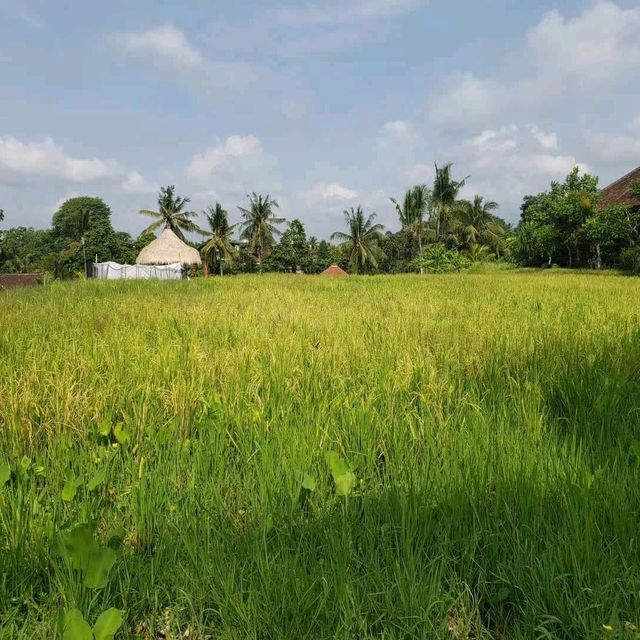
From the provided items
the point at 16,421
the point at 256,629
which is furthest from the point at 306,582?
the point at 16,421

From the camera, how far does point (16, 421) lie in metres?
1.95

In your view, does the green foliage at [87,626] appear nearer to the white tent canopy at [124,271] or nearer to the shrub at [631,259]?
the shrub at [631,259]

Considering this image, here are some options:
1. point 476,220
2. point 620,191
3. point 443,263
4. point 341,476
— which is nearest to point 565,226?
point 620,191

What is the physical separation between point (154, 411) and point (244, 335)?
1656mm

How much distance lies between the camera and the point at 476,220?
38969 millimetres

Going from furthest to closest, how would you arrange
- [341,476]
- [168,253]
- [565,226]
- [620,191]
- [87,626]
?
[168,253], [620,191], [565,226], [341,476], [87,626]

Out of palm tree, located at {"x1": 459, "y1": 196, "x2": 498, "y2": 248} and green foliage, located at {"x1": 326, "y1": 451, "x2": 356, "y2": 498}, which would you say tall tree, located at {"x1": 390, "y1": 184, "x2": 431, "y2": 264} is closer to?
palm tree, located at {"x1": 459, "y1": 196, "x2": 498, "y2": 248}

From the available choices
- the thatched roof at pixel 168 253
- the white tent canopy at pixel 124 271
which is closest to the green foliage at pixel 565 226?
the white tent canopy at pixel 124 271

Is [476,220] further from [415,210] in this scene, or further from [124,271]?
[124,271]

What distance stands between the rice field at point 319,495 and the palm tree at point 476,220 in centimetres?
3670

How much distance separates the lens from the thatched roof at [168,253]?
28.7 m

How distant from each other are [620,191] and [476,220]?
14904 millimetres

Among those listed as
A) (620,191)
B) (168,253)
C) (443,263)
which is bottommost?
(443,263)

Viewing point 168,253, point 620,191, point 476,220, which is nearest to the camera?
point 620,191
